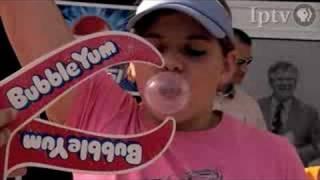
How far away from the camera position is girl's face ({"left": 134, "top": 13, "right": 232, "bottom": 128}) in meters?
1.12

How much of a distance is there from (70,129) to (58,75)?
0.23ft

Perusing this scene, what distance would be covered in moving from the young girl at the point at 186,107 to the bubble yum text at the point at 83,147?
0.03 metres

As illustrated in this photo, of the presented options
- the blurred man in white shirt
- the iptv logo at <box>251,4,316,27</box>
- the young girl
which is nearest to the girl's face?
the young girl

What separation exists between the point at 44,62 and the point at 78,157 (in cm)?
13

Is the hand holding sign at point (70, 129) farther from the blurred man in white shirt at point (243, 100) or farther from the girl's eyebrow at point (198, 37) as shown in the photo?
the blurred man in white shirt at point (243, 100)

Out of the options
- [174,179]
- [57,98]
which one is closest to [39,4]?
[57,98]

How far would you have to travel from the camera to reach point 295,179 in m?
1.16

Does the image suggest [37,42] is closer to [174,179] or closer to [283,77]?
[174,179]

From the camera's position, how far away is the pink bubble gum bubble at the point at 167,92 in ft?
3.51

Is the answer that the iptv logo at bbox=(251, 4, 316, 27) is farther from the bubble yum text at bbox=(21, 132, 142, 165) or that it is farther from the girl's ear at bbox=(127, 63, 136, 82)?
the bubble yum text at bbox=(21, 132, 142, 165)

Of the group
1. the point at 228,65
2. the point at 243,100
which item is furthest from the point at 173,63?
the point at 243,100

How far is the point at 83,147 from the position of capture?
3.57 ft

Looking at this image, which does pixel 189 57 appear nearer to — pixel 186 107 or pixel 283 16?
pixel 186 107

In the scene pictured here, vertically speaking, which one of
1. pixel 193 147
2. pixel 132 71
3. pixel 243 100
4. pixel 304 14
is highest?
pixel 132 71
